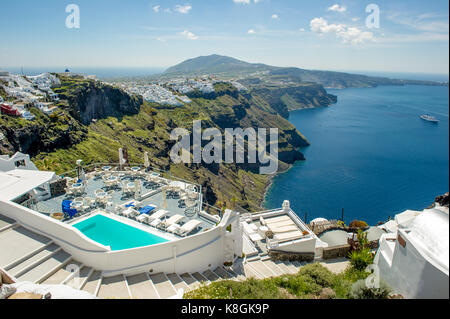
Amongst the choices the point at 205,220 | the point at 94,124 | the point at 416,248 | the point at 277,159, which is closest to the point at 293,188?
the point at 277,159

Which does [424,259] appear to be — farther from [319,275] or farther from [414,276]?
[319,275]

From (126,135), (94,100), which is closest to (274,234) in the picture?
(126,135)

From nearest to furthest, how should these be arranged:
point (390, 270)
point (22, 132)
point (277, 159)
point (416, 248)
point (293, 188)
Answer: point (416, 248) → point (390, 270) → point (22, 132) → point (293, 188) → point (277, 159)

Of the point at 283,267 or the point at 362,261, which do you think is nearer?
the point at 362,261

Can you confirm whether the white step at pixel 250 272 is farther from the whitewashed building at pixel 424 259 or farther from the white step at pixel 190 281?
the whitewashed building at pixel 424 259

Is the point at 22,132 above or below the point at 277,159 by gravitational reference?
above

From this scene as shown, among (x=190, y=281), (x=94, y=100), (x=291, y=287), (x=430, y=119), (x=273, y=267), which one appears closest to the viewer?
(x=291, y=287)
